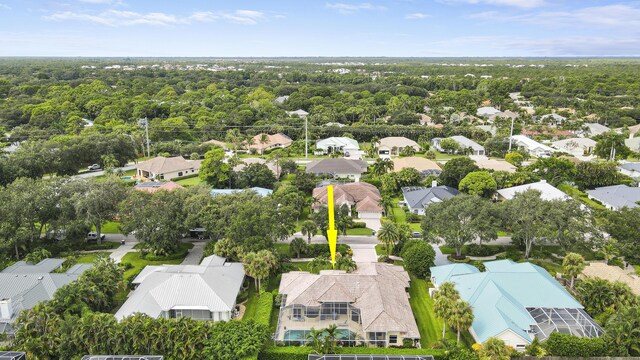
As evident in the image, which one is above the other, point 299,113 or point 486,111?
point 486,111

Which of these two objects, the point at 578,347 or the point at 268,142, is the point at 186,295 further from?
the point at 268,142

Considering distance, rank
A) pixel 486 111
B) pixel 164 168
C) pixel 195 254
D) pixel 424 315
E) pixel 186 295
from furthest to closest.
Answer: pixel 486 111
pixel 164 168
pixel 195 254
pixel 424 315
pixel 186 295

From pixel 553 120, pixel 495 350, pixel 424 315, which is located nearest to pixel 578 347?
pixel 495 350

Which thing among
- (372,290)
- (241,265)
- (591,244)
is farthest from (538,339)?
(241,265)

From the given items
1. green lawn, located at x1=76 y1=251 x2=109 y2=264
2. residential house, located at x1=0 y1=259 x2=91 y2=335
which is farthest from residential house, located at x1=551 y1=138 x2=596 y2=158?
residential house, located at x1=0 y1=259 x2=91 y2=335

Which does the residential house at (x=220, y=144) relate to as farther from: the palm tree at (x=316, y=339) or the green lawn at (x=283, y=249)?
the palm tree at (x=316, y=339)

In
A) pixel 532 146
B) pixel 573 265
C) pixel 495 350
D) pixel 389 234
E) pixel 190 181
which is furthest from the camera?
pixel 532 146

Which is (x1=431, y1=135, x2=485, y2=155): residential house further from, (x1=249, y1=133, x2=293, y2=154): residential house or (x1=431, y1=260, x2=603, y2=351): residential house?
(x1=431, y1=260, x2=603, y2=351): residential house
